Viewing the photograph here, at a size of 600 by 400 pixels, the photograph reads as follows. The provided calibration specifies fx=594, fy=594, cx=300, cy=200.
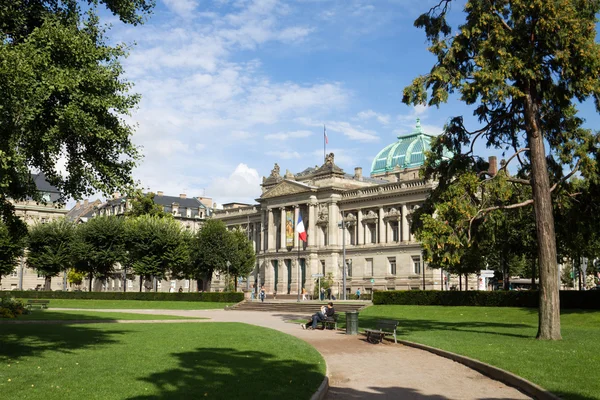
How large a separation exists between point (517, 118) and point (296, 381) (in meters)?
18.6

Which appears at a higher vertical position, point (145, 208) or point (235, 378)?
point (145, 208)

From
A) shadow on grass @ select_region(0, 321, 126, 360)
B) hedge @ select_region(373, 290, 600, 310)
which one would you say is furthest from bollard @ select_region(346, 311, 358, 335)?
hedge @ select_region(373, 290, 600, 310)

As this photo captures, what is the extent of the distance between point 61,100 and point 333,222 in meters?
71.5

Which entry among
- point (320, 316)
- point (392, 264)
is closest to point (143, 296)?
point (392, 264)

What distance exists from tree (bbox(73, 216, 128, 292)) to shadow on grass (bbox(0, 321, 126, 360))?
151 ft

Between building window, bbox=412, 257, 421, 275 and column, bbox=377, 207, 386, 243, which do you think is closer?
building window, bbox=412, 257, 421, 275

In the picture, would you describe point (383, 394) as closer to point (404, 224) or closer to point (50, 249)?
point (404, 224)

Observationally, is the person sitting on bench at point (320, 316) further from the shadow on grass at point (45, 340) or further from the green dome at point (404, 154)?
the green dome at point (404, 154)

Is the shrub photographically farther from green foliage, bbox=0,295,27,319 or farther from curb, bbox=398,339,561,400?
curb, bbox=398,339,561,400

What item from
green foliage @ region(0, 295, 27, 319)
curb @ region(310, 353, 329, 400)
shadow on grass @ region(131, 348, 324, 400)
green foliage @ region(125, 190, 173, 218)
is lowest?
curb @ region(310, 353, 329, 400)

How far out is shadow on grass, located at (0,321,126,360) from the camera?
18188 millimetres

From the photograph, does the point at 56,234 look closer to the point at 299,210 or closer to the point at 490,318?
the point at 299,210

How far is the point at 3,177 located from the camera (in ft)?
50.5

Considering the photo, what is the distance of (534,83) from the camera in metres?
24.9
